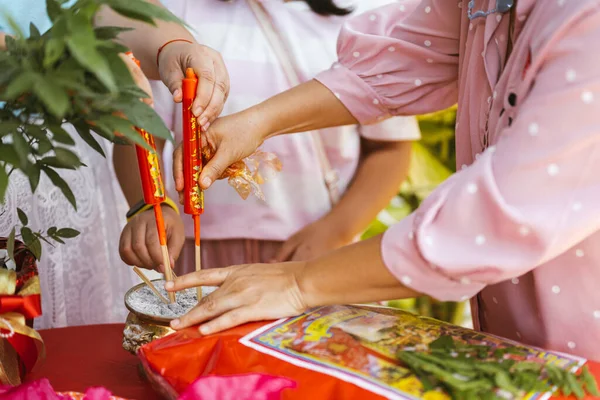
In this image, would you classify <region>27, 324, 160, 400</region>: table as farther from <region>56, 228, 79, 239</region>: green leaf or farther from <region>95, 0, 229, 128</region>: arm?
<region>95, 0, 229, 128</region>: arm

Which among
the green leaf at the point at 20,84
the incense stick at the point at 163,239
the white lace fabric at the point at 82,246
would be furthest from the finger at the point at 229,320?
the white lace fabric at the point at 82,246

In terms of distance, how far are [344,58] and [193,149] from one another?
1.08ft

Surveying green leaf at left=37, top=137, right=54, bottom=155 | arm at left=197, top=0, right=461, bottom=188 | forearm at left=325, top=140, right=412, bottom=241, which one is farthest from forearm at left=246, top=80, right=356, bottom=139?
green leaf at left=37, top=137, right=54, bottom=155

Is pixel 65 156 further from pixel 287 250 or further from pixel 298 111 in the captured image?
pixel 287 250

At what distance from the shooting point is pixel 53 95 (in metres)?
0.48

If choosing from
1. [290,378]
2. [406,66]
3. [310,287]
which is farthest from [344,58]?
[290,378]

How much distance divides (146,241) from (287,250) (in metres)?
0.35

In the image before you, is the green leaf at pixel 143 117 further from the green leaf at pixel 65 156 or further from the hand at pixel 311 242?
the hand at pixel 311 242

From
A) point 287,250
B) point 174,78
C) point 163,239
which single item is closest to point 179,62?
point 174,78

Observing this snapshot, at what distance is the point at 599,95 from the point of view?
1.86ft

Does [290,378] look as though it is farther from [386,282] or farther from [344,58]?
[344,58]

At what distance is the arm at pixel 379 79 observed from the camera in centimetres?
96

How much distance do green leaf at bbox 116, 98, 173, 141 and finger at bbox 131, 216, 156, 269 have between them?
20.3 inches

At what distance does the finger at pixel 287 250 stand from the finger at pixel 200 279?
499 millimetres
